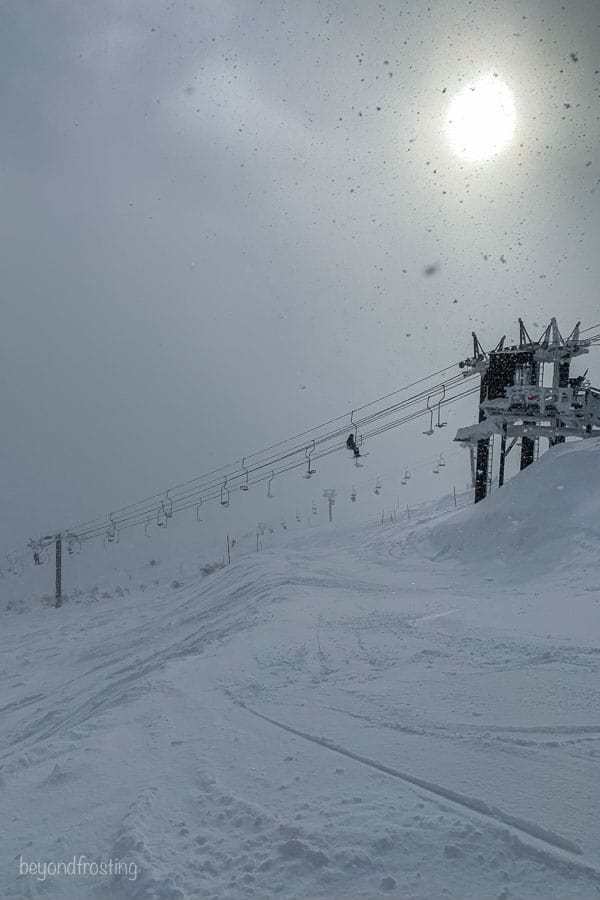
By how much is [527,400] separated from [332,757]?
15.7 meters

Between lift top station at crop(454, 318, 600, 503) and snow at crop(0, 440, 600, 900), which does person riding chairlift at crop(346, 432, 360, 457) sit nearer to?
lift top station at crop(454, 318, 600, 503)

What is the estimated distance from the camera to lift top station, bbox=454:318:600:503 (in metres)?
17.1

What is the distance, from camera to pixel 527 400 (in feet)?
57.0

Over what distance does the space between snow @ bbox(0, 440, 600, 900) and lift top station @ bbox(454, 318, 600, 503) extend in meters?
9.02

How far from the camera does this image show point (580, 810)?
297cm

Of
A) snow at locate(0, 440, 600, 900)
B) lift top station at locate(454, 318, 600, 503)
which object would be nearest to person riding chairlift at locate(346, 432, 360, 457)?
lift top station at locate(454, 318, 600, 503)

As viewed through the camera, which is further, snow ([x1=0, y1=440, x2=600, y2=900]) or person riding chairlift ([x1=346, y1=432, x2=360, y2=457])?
person riding chairlift ([x1=346, y1=432, x2=360, y2=457])

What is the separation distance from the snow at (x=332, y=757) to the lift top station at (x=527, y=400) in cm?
902

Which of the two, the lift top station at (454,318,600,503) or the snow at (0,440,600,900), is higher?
the lift top station at (454,318,600,503)

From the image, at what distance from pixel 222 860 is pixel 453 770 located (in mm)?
1512

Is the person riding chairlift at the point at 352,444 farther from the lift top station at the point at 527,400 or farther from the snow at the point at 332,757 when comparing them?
the snow at the point at 332,757

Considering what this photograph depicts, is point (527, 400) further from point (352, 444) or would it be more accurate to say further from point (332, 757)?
point (332, 757)

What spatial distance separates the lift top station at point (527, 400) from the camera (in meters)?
17.1

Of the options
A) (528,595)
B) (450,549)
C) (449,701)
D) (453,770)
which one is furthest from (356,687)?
(450,549)
